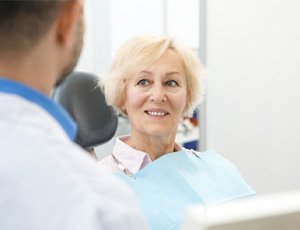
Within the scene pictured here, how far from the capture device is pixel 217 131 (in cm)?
250

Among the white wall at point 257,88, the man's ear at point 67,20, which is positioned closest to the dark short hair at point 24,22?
the man's ear at point 67,20

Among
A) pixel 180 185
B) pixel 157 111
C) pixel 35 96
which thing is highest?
pixel 35 96

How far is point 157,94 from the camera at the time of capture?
160cm

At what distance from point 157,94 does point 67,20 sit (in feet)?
3.27

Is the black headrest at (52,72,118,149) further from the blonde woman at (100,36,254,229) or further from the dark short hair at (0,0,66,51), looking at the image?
the dark short hair at (0,0,66,51)

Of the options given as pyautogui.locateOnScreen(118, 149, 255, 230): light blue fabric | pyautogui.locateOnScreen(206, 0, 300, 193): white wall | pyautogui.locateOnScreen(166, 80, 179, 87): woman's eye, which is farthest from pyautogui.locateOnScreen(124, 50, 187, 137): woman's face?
pyautogui.locateOnScreen(206, 0, 300, 193): white wall

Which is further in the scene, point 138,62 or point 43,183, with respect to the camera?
point 138,62

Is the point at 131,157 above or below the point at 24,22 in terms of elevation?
below

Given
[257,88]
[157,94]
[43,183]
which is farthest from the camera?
[257,88]

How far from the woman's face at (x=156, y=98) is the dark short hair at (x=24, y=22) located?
1.02 metres

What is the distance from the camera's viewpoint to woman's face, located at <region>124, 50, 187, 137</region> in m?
1.60

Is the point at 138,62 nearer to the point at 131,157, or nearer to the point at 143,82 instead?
the point at 143,82

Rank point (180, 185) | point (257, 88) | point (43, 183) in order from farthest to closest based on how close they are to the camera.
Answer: point (257, 88) → point (180, 185) → point (43, 183)

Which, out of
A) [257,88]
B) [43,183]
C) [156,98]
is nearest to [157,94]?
[156,98]
